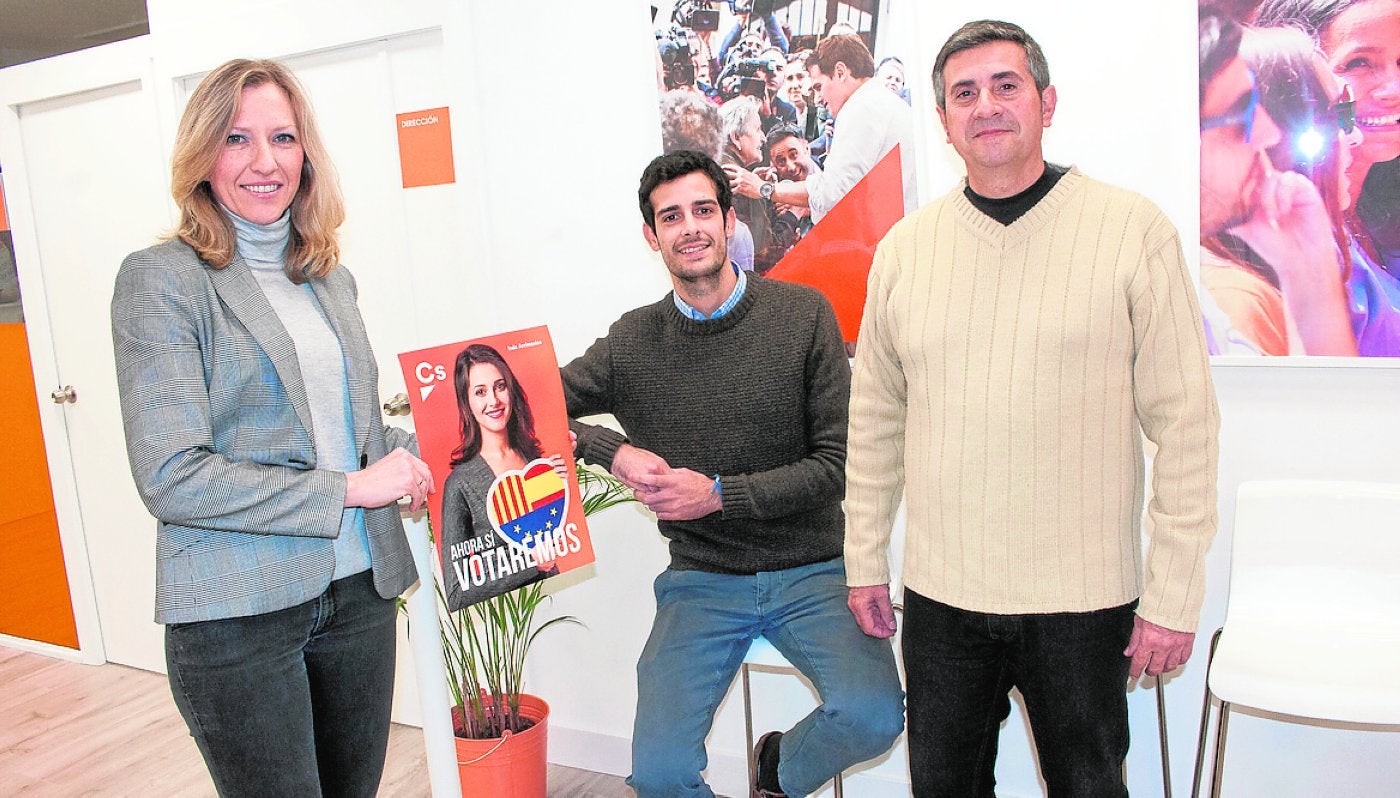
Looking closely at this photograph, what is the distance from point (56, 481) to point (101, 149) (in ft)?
4.64

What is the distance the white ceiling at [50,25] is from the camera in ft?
15.4

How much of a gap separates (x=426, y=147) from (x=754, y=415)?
1.54 meters

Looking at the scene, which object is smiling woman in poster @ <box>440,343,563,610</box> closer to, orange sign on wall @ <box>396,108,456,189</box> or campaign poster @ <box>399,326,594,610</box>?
campaign poster @ <box>399,326,594,610</box>

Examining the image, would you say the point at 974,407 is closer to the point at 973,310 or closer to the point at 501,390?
the point at 973,310

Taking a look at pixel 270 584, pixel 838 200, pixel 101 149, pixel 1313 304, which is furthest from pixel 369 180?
pixel 1313 304

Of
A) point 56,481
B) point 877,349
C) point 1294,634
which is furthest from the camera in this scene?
point 56,481

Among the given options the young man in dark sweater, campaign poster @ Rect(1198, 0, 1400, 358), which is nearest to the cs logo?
the young man in dark sweater

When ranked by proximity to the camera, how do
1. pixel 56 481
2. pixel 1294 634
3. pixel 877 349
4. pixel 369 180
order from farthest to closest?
pixel 56 481 < pixel 369 180 < pixel 1294 634 < pixel 877 349

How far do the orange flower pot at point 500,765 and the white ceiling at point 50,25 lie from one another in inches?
150

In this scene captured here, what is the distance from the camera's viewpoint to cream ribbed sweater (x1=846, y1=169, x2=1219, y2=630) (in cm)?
159

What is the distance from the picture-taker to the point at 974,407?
1.65 metres

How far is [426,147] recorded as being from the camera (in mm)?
3039

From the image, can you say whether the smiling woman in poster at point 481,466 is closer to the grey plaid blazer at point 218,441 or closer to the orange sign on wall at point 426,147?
the grey plaid blazer at point 218,441

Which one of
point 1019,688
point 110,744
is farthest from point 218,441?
point 110,744
